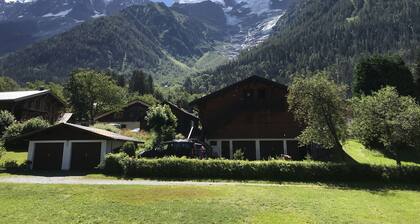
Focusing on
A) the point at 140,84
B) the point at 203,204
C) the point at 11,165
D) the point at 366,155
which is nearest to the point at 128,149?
the point at 11,165

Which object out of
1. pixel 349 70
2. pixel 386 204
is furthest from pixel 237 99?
pixel 349 70

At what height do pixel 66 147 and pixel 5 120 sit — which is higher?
pixel 5 120

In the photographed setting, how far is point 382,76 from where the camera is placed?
59938mm

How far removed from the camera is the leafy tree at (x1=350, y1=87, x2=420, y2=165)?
3153 cm

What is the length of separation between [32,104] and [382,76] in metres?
54.4

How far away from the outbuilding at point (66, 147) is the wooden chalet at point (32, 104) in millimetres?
19687

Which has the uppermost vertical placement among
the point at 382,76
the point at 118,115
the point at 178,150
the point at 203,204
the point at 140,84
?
the point at 140,84

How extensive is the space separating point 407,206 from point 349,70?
6647 inches

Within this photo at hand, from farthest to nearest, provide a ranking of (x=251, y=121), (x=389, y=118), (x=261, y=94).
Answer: (x=261, y=94)
(x=251, y=121)
(x=389, y=118)

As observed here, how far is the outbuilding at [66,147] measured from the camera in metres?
36.4

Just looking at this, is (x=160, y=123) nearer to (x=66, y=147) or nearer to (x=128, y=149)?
(x=128, y=149)

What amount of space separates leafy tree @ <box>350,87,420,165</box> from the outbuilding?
2282cm

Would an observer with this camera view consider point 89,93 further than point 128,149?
Yes

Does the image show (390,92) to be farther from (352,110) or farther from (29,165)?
(29,165)
